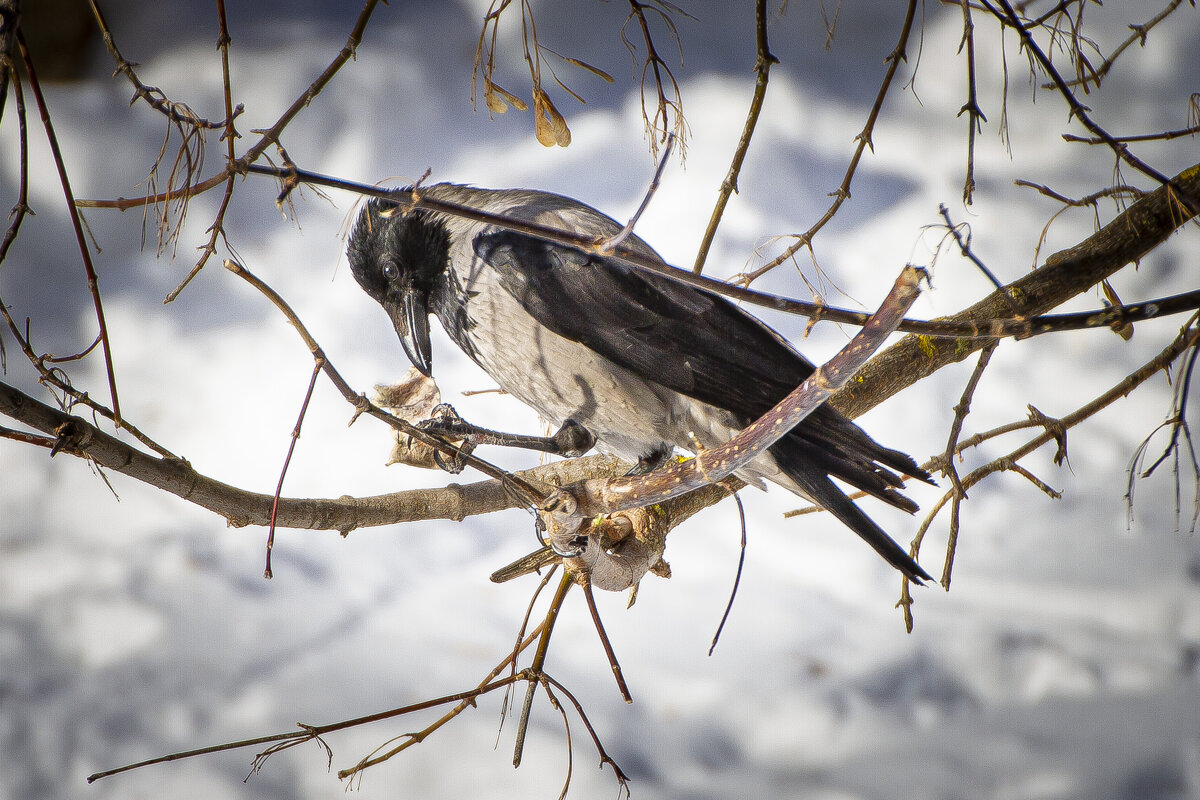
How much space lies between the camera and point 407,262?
4.13ft

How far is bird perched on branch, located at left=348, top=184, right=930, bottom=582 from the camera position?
1101 mm

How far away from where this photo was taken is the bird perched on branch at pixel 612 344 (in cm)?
110

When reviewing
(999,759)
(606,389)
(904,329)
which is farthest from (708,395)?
(999,759)

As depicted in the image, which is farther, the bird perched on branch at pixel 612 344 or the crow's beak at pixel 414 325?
the crow's beak at pixel 414 325

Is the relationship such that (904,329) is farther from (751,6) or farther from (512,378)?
(751,6)

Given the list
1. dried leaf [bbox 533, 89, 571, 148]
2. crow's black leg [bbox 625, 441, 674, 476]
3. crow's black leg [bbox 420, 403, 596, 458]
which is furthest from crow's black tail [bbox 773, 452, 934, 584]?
dried leaf [bbox 533, 89, 571, 148]

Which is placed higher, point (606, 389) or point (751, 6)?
point (751, 6)

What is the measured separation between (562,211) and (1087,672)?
4.57ft

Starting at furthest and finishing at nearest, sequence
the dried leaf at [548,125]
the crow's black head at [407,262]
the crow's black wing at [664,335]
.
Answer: the crow's black head at [407,262] < the crow's black wing at [664,335] < the dried leaf at [548,125]

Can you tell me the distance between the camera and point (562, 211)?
126 cm

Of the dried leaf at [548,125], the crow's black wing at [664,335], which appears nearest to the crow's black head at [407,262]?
the crow's black wing at [664,335]

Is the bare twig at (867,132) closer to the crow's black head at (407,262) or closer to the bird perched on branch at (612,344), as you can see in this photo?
the bird perched on branch at (612,344)

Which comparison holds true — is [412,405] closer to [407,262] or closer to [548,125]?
[407,262]

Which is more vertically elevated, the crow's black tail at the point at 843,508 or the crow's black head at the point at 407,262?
the crow's black head at the point at 407,262
